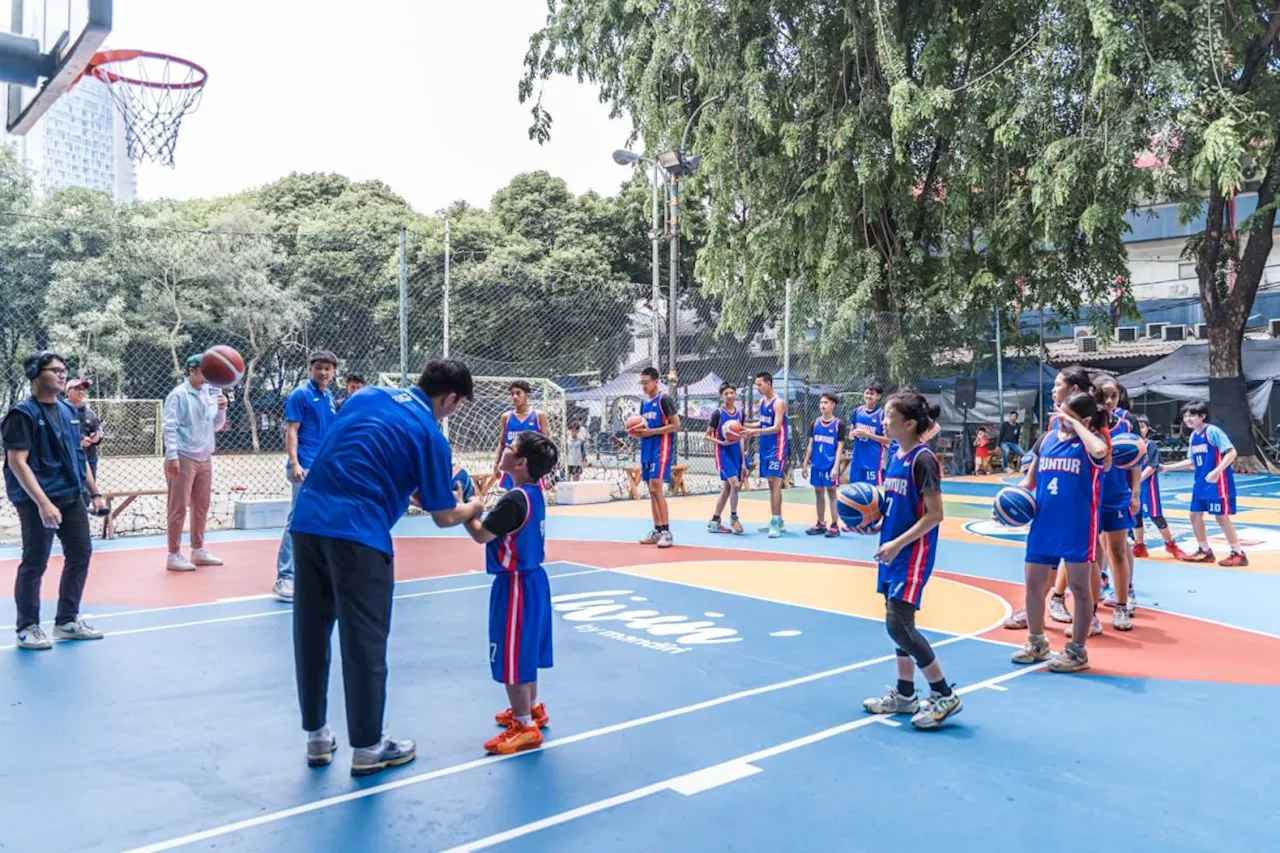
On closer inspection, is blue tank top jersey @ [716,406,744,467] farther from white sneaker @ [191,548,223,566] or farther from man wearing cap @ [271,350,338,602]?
white sneaker @ [191,548,223,566]

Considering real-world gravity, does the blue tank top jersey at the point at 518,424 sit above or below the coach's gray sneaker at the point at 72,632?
above

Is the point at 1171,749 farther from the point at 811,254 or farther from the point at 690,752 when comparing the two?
the point at 811,254

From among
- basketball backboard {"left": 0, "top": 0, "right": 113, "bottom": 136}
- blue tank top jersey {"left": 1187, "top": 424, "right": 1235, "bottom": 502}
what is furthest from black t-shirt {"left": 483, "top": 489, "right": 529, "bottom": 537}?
blue tank top jersey {"left": 1187, "top": 424, "right": 1235, "bottom": 502}

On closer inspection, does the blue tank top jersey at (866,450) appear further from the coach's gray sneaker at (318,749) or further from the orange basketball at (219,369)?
the coach's gray sneaker at (318,749)

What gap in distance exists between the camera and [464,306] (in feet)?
88.3

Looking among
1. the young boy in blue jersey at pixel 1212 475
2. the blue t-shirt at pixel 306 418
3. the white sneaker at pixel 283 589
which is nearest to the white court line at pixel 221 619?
the white sneaker at pixel 283 589

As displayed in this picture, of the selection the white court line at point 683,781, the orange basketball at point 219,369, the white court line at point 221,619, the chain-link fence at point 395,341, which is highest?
the chain-link fence at point 395,341

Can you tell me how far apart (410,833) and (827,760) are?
5.88ft

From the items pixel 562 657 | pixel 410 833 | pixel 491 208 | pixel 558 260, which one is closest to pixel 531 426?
pixel 562 657

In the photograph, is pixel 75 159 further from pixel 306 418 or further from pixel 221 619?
pixel 221 619

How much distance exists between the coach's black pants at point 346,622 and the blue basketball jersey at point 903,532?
2.37 m

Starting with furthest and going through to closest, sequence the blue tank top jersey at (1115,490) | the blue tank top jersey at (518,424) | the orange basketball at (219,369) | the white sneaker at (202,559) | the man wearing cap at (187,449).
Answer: the blue tank top jersey at (518,424)
the white sneaker at (202,559)
the man wearing cap at (187,449)
the orange basketball at (219,369)
the blue tank top jersey at (1115,490)

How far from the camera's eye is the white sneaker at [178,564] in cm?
894

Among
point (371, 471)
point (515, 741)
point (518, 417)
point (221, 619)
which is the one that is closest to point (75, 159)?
point (518, 417)
